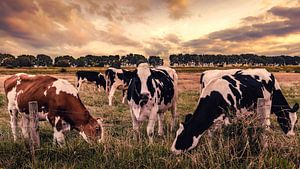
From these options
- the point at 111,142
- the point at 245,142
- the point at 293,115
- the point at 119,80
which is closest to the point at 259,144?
the point at 245,142

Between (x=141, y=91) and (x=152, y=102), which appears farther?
(x=152, y=102)

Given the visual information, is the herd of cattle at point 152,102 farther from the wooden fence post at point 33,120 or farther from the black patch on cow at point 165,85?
the wooden fence post at point 33,120

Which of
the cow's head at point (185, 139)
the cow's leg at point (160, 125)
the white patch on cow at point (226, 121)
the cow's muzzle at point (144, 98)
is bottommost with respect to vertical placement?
the cow's leg at point (160, 125)

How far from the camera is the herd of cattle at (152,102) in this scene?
6785mm

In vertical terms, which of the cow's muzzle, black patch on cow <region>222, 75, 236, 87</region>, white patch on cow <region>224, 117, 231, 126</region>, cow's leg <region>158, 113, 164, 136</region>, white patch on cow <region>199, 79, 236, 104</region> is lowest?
cow's leg <region>158, 113, 164, 136</region>

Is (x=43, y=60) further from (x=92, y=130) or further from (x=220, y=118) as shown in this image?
(x=220, y=118)

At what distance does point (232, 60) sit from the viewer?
182000 millimetres

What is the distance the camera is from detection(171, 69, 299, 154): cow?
255 inches

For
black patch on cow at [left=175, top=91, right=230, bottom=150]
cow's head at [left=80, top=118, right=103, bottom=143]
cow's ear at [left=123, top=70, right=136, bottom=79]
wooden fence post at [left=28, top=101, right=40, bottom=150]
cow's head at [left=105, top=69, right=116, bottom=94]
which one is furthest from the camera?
cow's head at [left=105, top=69, right=116, bottom=94]

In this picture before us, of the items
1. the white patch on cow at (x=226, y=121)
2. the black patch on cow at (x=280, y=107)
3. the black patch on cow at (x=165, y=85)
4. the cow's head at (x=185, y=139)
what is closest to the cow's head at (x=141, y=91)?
the black patch on cow at (x=165, y=85)

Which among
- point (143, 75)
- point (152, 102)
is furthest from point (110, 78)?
point (152, 102)

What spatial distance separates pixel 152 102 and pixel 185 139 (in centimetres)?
285

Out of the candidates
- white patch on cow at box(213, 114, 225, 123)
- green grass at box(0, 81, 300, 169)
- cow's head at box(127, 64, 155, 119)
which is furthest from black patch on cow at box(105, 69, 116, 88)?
white patch on cow at box(213, 114, 225, 123)

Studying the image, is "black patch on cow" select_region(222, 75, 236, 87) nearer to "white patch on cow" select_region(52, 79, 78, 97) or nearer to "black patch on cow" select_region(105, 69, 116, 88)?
"white patch on cow" select_region(52, 79, 78, 97)
